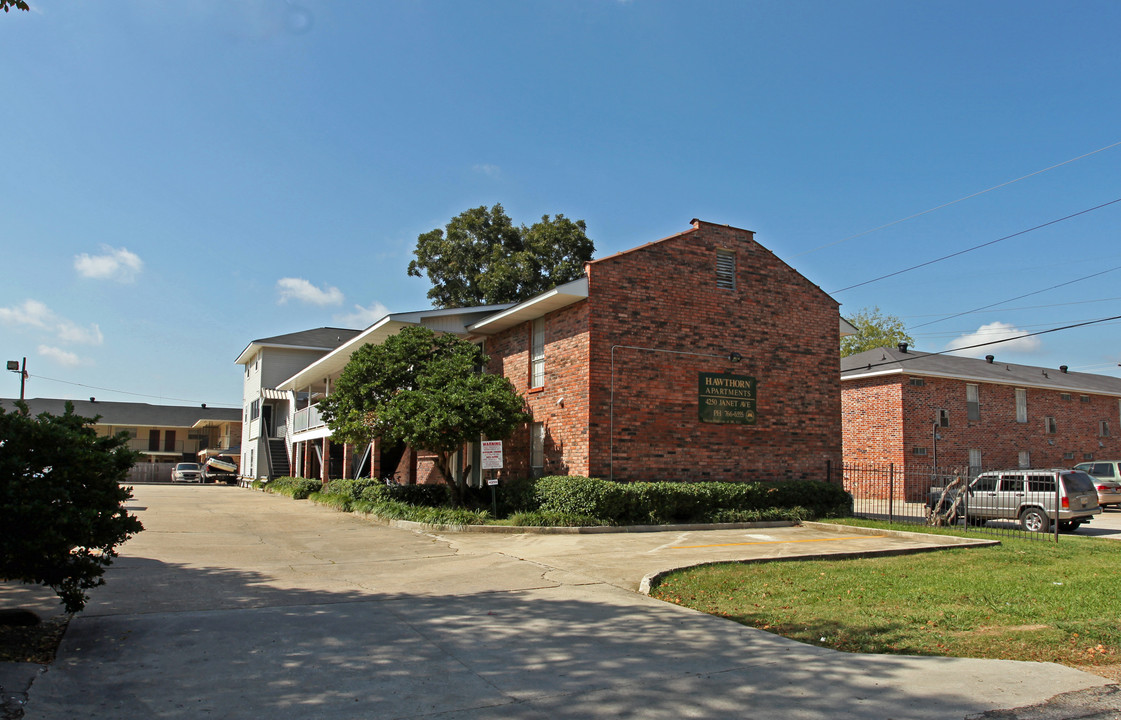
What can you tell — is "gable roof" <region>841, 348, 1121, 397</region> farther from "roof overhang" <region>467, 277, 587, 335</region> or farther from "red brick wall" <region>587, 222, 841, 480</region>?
"roof overhang" <region>467, 277, 587, 335</region>

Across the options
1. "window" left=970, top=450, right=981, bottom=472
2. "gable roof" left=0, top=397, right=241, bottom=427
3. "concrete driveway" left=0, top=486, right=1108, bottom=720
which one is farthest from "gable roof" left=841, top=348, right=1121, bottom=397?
"gable roof" left=0, top=397, right=241, bottom=427

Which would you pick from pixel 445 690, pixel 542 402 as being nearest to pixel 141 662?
pixel 445 690

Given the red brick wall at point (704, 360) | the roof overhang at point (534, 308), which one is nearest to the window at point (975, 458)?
the red brick wall at point (704, 360)

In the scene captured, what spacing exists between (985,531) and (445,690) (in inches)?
584

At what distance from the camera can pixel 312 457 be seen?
37.1m

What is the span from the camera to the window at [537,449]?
19.7m

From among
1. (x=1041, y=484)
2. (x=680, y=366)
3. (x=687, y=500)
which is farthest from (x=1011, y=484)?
(x=680, y=366)

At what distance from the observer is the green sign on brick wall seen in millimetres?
18812

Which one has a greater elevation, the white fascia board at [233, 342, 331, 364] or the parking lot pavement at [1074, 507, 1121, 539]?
the white fascia board at [233, 342, 331, 364]

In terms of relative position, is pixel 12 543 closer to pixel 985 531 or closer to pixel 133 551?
pixel 133 551

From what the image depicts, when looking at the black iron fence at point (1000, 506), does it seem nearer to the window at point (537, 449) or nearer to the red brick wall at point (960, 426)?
the window at point (537, 449)

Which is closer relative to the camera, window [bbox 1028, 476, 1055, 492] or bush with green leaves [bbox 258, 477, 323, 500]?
window [bbox 1028, 476, 1055, 492]

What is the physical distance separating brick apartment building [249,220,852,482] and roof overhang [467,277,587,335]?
0.05 m

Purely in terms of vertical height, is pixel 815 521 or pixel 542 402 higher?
pixel 542 402
